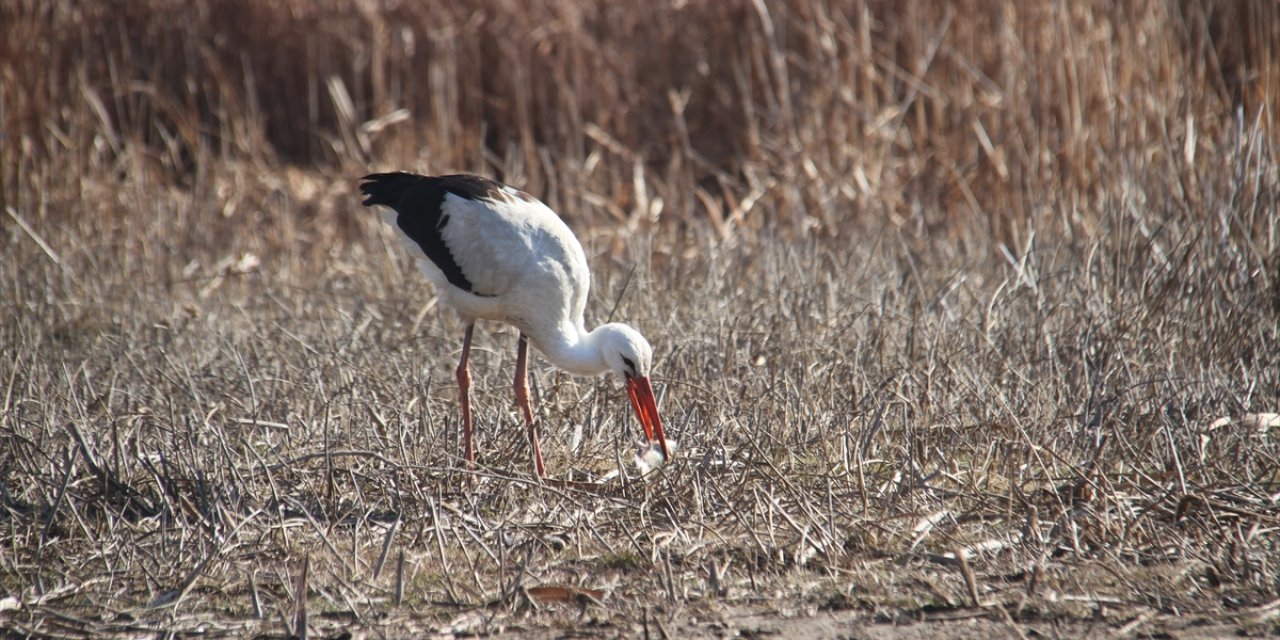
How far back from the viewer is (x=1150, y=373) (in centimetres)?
441

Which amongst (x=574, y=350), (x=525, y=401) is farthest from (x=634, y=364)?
(x=525, y=401)

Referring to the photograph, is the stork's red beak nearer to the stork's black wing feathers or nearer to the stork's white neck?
the stork's white neck

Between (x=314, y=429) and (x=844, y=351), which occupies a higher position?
(x=314, y=429)

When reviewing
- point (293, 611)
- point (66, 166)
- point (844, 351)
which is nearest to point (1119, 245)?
point (844, 351)

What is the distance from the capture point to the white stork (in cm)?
445

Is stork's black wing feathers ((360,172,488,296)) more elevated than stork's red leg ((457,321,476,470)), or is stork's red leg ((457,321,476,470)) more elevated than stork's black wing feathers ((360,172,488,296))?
stork's black wing feathers ((360,172,488,296))

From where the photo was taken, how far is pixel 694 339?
4805mm

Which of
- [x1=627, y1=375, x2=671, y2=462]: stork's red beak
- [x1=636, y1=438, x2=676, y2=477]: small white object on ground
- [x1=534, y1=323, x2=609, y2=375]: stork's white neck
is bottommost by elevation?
[x1=636, y1=438, x2=676, y2=477]: small white object on ground

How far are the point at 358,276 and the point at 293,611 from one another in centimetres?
355

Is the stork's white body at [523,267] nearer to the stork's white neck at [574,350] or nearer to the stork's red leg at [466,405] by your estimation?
the stork's white neck at [574,350]

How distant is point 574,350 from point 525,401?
0.23 metres

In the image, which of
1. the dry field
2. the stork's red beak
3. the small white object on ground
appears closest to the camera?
the dry field

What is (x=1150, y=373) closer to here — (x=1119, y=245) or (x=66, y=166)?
(x=1119, y=245)

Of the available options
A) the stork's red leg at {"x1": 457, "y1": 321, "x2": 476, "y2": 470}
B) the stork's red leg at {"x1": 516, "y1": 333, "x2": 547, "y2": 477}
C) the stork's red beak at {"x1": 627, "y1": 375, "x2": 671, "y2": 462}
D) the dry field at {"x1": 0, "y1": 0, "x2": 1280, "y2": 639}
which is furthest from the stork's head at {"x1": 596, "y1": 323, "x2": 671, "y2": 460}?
the stork's red leg at {"x1": 457, "y1": 321, "x2": 476, "y2": 470}
